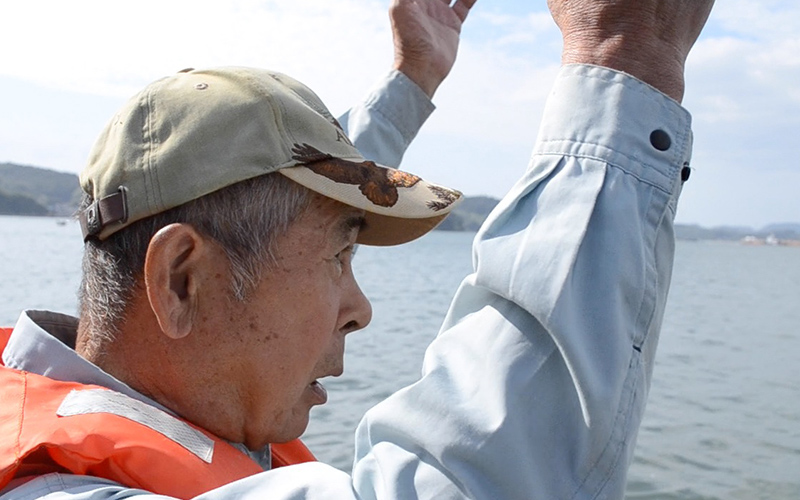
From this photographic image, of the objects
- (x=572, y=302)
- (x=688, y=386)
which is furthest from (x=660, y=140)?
(x=688, y=386)

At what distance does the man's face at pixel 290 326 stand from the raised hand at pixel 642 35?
2.52ft

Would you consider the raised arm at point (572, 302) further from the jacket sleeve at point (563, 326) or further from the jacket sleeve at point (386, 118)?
the jacket sleeve at point (386, 118)

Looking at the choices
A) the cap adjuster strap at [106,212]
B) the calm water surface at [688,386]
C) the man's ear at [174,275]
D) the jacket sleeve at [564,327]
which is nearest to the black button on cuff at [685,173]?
the jacket sleeve at [564,327]

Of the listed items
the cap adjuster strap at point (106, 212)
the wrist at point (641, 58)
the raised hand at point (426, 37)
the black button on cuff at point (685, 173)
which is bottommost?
the cap adjuster strap at point (106, 212)

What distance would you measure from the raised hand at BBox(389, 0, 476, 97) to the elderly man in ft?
2.92

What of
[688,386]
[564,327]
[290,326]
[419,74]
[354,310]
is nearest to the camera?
[564,327]

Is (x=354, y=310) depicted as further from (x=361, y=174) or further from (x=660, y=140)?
(x=660, y=140)

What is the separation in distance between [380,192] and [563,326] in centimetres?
83

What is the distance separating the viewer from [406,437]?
4.01ft

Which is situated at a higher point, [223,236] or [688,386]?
[223,236]

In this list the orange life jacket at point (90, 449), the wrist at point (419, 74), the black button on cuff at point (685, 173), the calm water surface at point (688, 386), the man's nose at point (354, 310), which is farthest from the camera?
the calm water surface at point (688, 386)

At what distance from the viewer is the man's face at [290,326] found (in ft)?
5.83

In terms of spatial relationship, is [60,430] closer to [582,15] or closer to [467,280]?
[467,280]

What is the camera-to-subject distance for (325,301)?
184 cm
